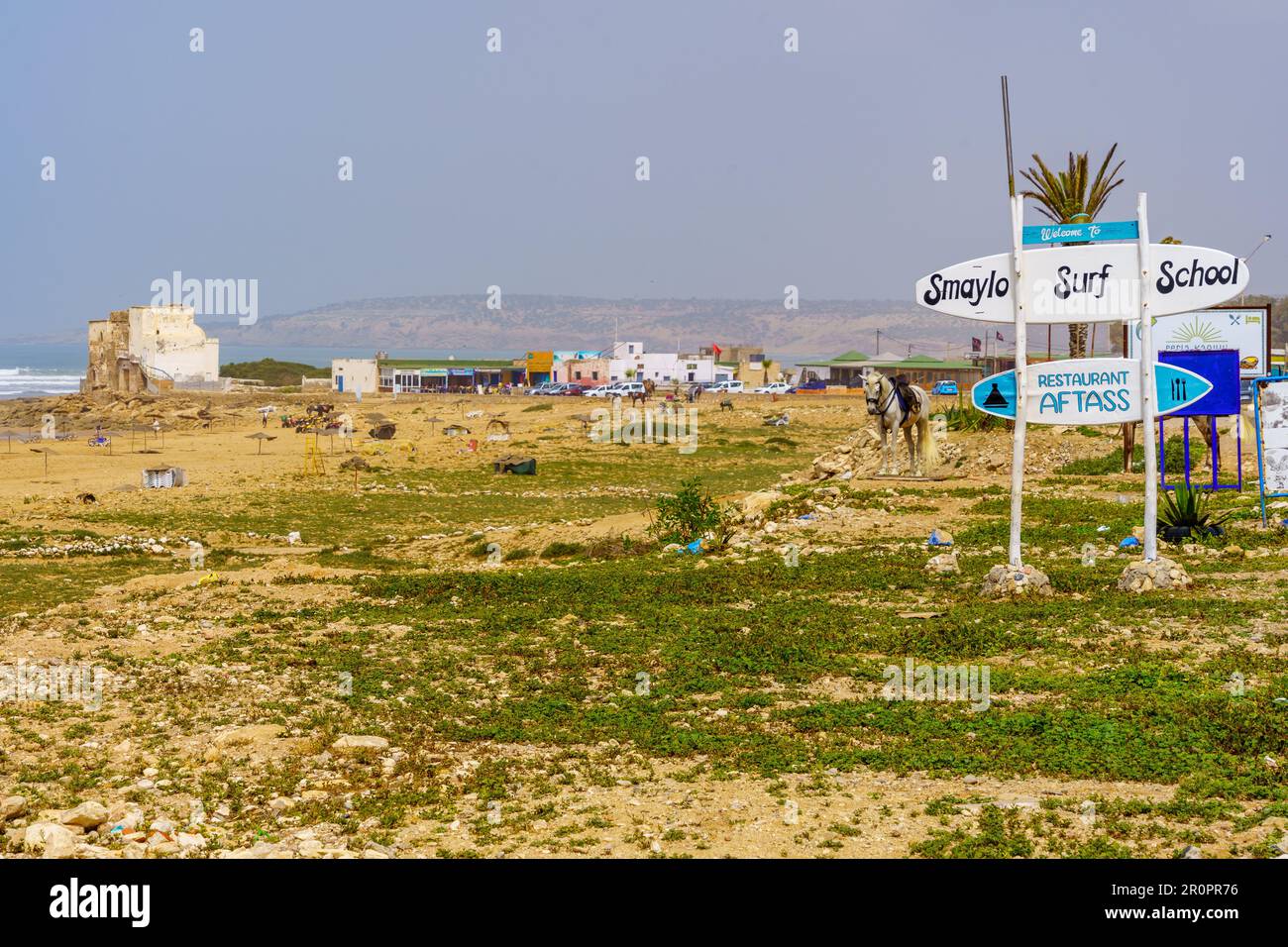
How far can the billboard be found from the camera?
3456cm

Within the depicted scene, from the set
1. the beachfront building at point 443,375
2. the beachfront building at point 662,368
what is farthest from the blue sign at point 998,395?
the beachfront building at point 662,368

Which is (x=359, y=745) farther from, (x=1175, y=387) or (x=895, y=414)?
(x=895, y=414)

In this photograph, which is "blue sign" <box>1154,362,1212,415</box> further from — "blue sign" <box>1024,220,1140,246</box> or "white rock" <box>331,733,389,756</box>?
"white rock" <box>331,733,389,756</box>

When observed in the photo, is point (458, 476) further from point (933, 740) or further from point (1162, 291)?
point (933, 740)

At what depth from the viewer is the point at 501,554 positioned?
2283 centimetres

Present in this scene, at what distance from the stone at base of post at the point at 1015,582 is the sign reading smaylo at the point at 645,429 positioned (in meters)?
35.2

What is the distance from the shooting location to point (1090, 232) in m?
15.1

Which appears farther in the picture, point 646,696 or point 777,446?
point 777,446

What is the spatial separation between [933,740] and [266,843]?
4901 millimetres

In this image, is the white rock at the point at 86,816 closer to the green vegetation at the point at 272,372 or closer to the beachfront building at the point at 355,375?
the beachfront building at the point at 355,375

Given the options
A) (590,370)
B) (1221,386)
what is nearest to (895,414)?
(1221,386)

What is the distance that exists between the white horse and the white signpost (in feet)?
27.7
